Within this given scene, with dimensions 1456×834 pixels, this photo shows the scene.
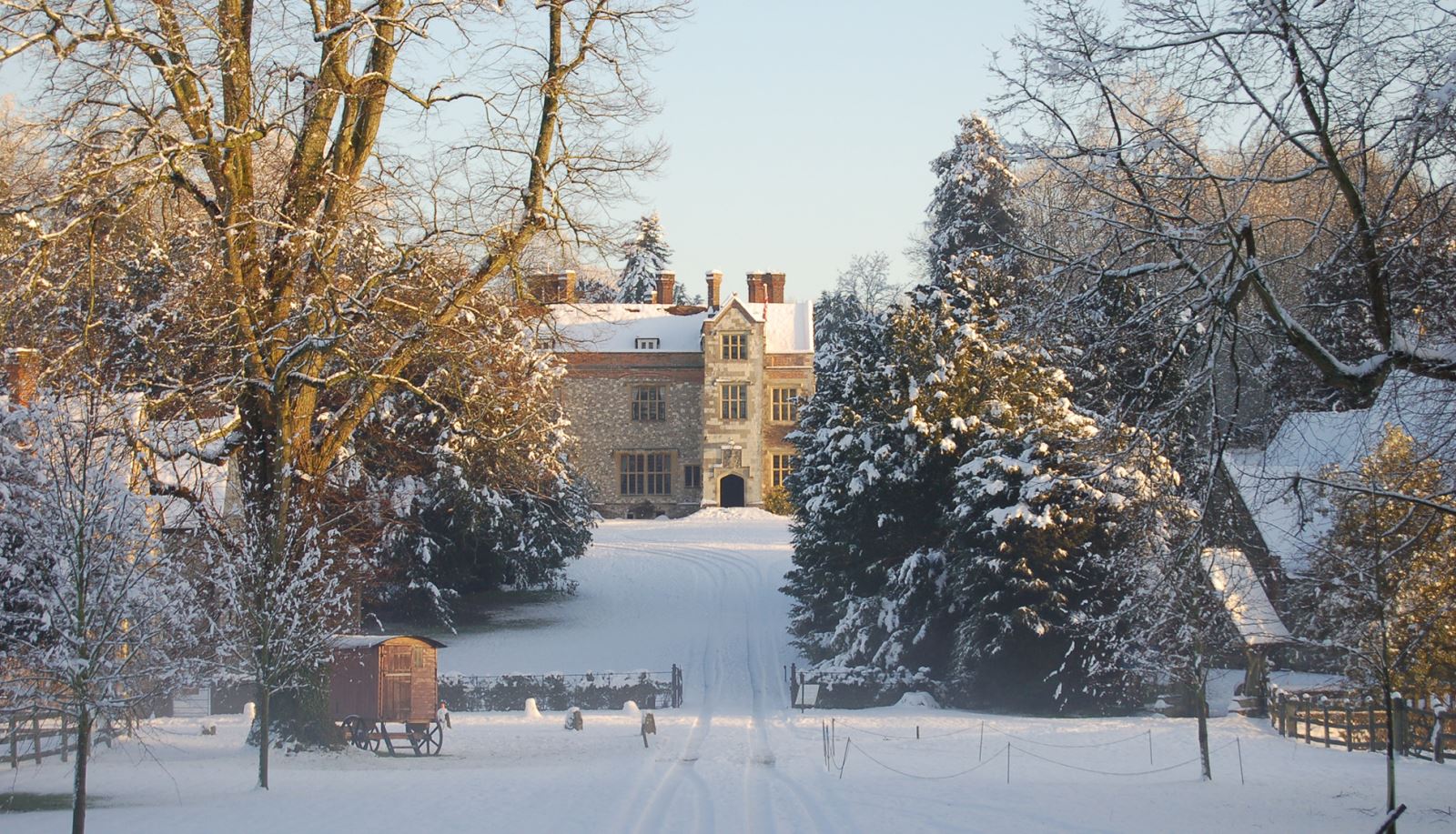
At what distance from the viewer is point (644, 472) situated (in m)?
51.7

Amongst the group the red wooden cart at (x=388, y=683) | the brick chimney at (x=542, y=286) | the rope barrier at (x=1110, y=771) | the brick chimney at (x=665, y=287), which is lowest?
the rope barrier at (x=1110, y=771)

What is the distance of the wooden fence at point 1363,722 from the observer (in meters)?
20.1

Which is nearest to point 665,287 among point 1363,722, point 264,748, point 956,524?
point 956,524

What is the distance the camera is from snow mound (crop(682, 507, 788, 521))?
46.9 metres

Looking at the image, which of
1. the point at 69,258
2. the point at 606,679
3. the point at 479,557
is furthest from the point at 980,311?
the point at 69,258

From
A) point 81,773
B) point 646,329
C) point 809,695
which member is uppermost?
point 646,329

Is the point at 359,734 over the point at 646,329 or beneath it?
beneath

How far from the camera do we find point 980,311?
2631 cm

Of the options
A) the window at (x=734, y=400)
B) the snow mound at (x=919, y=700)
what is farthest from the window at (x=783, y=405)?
the snow mound at (x=919, y=700)

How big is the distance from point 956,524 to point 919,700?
3.70m

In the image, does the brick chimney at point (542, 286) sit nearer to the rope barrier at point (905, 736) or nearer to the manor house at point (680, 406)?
the rope barrier at point (905, 736)

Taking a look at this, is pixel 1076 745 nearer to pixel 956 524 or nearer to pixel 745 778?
pixel 956 524

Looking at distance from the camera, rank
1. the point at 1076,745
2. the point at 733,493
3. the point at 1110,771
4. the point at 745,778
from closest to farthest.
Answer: the point at 745,778
the point at 1110,771
the point at 1076,745
the point at 733,493

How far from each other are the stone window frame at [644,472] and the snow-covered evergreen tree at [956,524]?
22.1 meters
